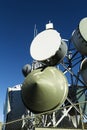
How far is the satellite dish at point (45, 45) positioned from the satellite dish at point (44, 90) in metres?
2.79

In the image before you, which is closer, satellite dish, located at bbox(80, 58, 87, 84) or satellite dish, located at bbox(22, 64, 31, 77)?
satellite dish, located at bbox(80, 58, 87, 84)

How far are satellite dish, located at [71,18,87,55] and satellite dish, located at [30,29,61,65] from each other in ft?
4.33

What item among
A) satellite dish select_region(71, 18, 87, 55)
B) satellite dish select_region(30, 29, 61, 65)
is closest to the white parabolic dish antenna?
satellite dish select_region(30, 29, 61, 65)

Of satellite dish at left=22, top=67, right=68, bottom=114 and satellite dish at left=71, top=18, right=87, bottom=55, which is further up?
satellite dish at left=71, top=18, right=87, bottom=55

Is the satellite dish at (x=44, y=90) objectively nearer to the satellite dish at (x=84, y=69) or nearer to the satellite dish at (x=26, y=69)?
the satellite dish at (x=84, y=69)

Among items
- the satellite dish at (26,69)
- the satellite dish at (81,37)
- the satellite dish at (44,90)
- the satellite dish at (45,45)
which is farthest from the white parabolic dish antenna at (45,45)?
the satellite dish at (26,69)

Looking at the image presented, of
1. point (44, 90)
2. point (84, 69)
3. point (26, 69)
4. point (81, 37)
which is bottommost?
point (44, 90)

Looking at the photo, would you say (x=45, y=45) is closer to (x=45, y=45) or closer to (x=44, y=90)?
(x=45, y=45)

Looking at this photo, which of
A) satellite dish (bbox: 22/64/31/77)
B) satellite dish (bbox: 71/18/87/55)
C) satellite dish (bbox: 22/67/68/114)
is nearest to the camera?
satellite dish (bbox: 22/67/68/114)

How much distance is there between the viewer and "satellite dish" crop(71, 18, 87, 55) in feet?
58.5

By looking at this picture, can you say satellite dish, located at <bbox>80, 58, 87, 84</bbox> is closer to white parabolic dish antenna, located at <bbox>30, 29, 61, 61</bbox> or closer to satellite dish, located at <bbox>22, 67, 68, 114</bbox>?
white parabolic dish antenna, located at <bbox>30, 29, 61, 61</bbox>

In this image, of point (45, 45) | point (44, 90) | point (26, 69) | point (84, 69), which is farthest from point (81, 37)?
point (26, 69)

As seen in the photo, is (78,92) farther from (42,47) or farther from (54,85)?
(54,85)

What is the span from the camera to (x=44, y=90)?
13945 mm
